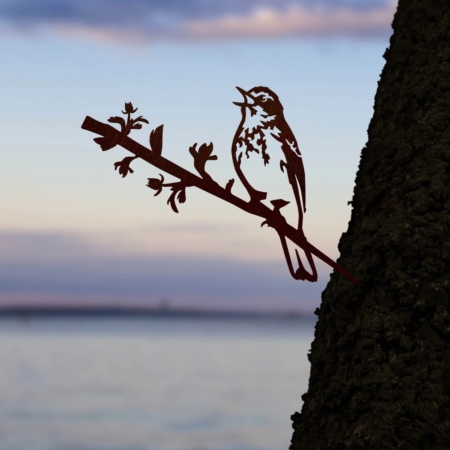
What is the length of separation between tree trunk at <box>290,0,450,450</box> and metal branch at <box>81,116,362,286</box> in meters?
0.22

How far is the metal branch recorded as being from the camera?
12.5 ft

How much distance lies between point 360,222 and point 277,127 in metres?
0.72

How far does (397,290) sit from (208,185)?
1154 mm

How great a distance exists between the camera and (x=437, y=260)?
361 centimetres

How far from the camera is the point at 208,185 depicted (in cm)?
385

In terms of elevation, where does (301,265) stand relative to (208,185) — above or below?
below

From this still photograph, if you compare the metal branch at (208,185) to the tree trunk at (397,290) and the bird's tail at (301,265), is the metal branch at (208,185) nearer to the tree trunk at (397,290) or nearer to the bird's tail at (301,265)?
the bird's tail at (301,265)

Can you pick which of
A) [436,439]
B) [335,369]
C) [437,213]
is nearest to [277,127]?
[437,213]

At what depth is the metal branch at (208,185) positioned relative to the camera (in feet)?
12.5

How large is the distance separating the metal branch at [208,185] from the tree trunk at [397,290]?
224 mm

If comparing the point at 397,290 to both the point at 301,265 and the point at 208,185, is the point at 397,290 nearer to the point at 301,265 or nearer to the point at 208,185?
the point at 301,265

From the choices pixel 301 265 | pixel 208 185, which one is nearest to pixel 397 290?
pixel 301 265

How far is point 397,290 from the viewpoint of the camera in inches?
143

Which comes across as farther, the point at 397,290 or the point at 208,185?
the point at 208,185
